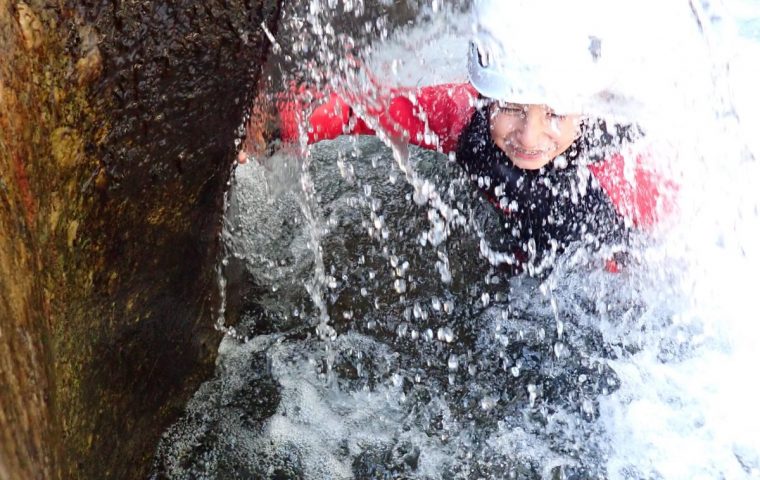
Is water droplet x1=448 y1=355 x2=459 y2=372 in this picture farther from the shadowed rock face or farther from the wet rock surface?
the shadowed rock face

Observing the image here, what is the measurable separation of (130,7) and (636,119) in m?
2.26

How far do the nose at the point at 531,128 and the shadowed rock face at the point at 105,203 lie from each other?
124 cm

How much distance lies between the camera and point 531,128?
292cm

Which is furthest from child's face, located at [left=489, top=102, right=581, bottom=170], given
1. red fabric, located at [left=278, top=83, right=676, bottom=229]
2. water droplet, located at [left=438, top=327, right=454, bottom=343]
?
water droplet, located at [left=438, top=327, right=454, bottom=343]

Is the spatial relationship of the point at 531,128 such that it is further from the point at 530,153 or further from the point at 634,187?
the point at 634,187

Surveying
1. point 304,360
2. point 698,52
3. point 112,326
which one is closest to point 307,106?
point 304,360

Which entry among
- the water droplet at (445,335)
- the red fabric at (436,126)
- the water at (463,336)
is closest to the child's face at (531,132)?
the red fabric at (436,126)

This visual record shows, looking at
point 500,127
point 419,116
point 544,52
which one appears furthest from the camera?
point 419,116

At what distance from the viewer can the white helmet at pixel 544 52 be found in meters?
2.56

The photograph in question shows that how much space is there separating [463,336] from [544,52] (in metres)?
1.20

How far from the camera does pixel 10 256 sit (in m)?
1.42

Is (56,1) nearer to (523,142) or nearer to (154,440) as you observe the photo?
(154,440)

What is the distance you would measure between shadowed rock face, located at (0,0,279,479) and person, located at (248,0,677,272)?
75 centimetres

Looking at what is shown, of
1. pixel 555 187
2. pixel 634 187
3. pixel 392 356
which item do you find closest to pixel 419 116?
pixel 555 187
